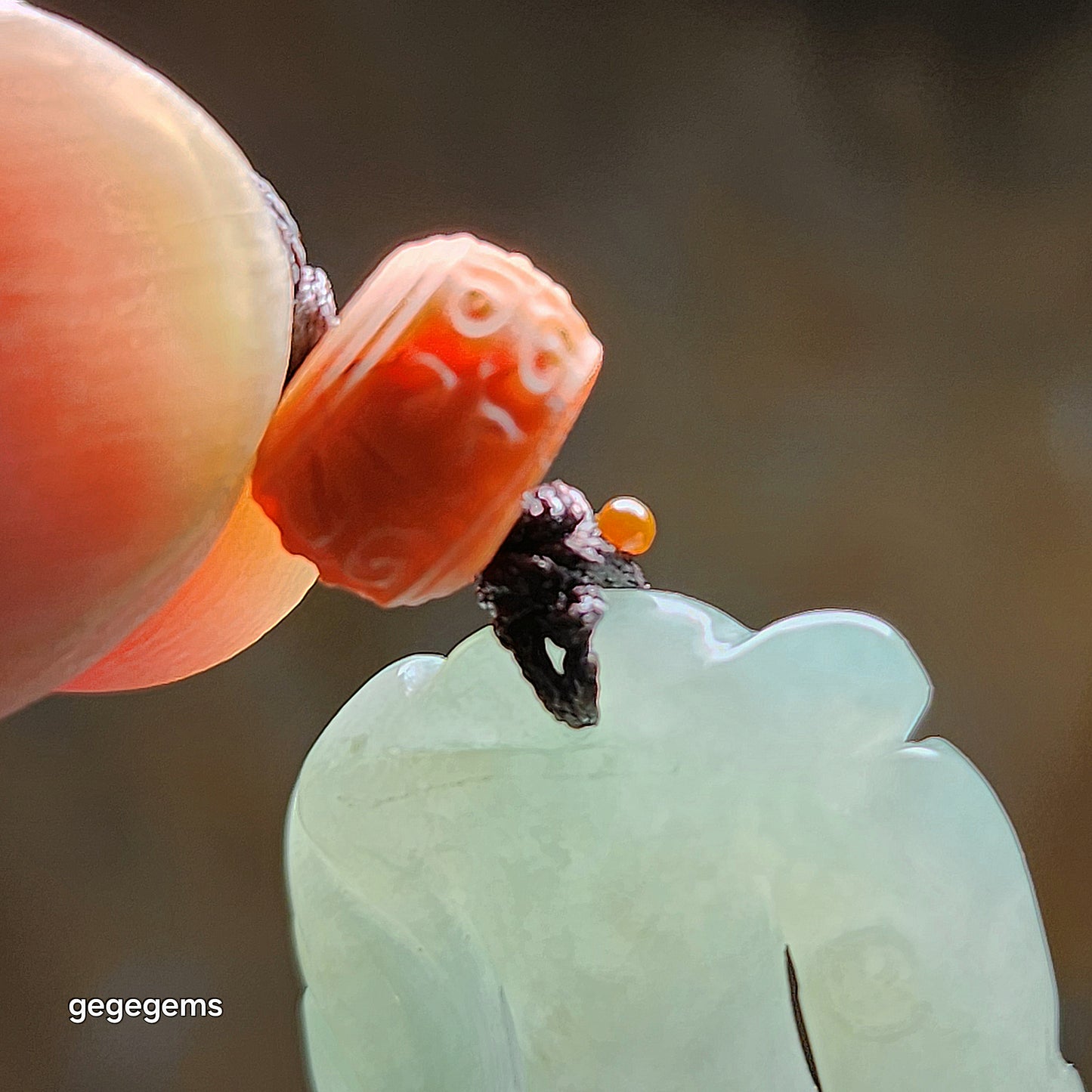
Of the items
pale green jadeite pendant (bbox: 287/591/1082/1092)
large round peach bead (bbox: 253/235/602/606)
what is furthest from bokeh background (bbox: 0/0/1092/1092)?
large round peach bead (bbox: 253/235/602/606)

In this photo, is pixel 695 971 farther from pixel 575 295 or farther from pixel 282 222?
pixel 575 295

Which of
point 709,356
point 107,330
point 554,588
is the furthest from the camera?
point 709,356

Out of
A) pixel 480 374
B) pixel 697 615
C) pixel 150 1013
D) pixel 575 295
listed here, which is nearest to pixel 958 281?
pixel 575 295

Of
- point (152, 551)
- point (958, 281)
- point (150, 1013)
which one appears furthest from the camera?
point (958, 281)

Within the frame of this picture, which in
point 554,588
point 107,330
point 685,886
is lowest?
point 685,886

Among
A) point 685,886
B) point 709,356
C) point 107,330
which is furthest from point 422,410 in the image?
point 709,356

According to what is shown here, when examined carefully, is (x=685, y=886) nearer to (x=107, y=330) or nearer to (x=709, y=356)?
(x=107, y=330)

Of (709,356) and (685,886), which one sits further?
(709,356)
